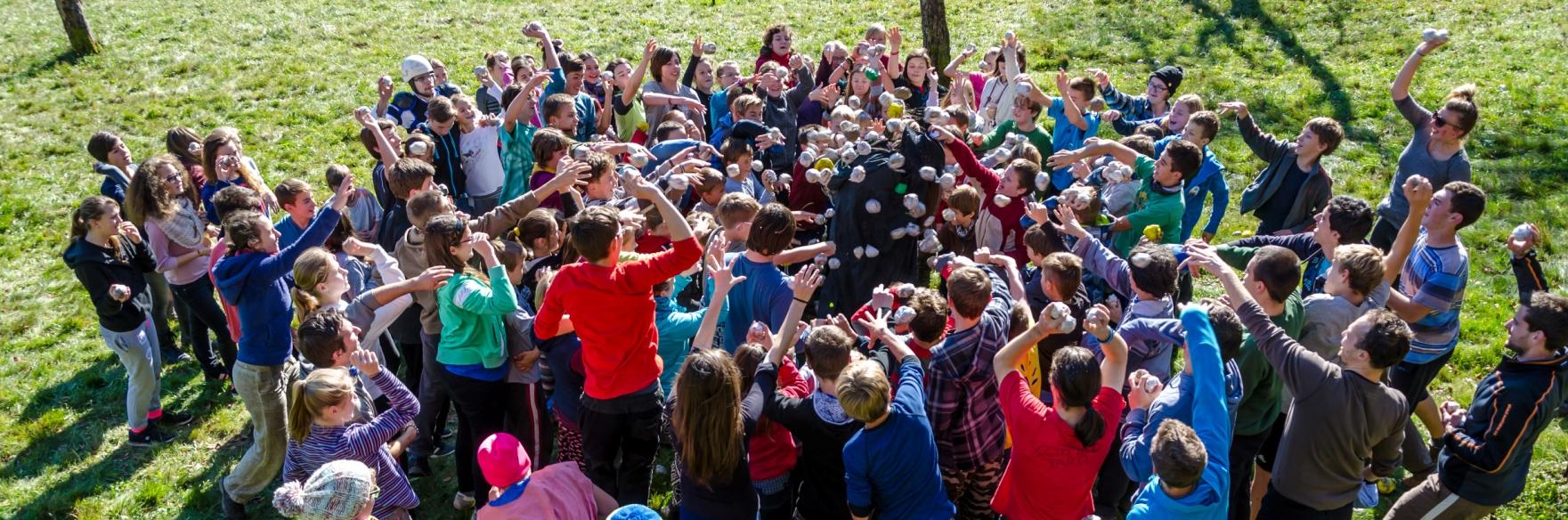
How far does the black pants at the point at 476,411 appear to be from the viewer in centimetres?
547

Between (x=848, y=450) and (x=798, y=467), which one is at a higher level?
(x=848, y=450)

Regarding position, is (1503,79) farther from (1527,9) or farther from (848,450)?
(848,450)

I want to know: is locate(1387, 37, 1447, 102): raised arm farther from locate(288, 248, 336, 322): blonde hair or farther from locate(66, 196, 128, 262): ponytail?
locate(66, 196, 128, 262): ponytail

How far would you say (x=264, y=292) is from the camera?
5.78m

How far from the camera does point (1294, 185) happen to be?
7.27 metres

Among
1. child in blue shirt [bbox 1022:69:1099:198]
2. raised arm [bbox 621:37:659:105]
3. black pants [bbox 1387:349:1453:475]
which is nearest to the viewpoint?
black pants [bbox 1387:349:1453:475]

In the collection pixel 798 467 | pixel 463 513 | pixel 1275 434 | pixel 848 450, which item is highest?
pixel 848 450

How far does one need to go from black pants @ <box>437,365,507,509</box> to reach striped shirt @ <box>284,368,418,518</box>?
0.57 meters

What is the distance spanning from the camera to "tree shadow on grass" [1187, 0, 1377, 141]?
1199cm

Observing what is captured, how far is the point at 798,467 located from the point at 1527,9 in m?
14.8

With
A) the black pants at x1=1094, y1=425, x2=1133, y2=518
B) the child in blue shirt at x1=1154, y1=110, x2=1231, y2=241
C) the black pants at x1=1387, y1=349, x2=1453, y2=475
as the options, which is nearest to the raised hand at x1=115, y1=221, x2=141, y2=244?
the black pants at x1=1094, y1=425, x2=1133, y2=518

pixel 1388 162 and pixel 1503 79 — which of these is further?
pixel 1503 79

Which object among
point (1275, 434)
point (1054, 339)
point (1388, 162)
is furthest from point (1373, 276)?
point (1388, 162)

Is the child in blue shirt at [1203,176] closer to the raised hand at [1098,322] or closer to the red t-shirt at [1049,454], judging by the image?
the raised hand at [1098,322]
